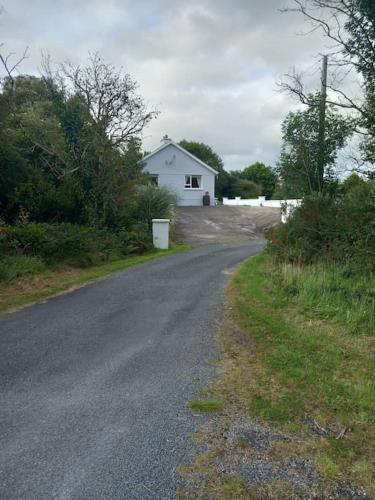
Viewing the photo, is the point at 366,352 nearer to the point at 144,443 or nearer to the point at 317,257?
the point at 144,443

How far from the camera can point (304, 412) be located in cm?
326

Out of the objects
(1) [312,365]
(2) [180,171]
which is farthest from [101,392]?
(2) [180,171]

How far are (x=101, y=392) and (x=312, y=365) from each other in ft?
7.63

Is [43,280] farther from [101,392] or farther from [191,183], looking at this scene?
[191,183]

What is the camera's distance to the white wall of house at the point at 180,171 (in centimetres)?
2931

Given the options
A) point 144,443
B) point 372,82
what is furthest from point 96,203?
point 144,443

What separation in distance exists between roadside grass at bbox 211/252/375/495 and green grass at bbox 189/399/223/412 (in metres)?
0.10

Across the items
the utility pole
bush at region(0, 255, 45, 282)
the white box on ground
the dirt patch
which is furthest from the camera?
the dirt patch

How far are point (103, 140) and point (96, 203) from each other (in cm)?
227

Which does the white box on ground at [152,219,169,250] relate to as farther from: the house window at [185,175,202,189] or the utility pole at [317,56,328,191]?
the house window at [185,175,202,189]

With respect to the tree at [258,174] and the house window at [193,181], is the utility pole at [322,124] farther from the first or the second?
the tree at [258,174]

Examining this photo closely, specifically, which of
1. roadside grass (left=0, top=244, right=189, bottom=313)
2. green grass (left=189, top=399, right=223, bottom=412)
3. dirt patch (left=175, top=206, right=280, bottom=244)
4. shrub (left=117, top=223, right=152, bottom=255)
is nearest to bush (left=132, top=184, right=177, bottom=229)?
shrub (left=117, top=223, right=152, bottom=255)

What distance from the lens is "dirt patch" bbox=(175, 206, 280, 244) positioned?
18.2 meters

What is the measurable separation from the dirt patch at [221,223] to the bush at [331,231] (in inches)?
286
